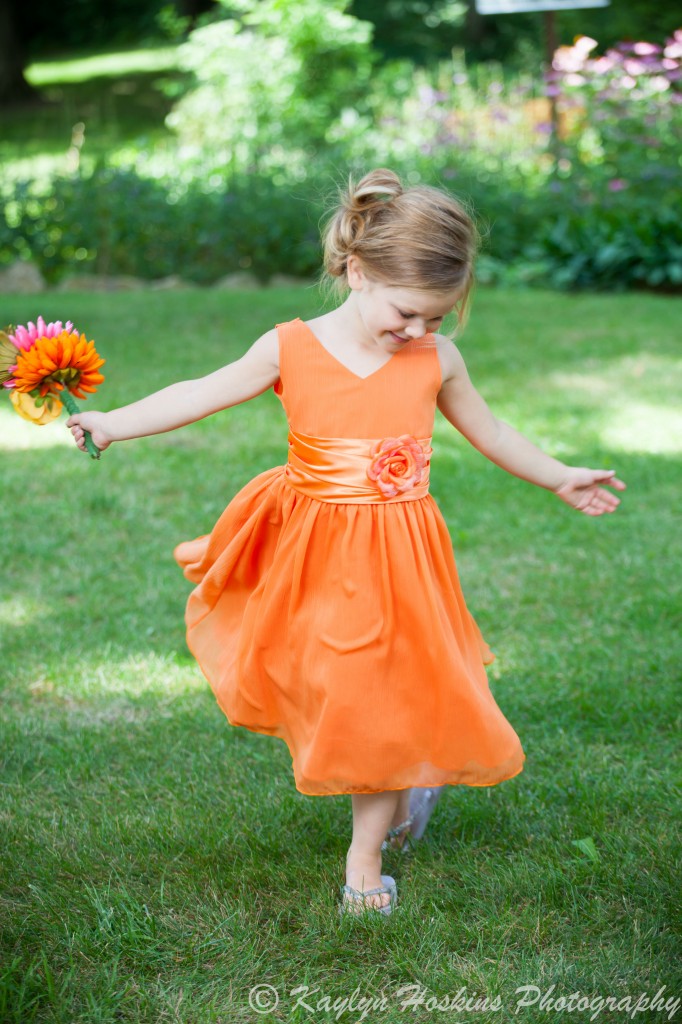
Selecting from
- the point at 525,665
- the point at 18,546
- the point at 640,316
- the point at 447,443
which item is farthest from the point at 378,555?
the point at 640,316

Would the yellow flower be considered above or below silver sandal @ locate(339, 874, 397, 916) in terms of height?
above

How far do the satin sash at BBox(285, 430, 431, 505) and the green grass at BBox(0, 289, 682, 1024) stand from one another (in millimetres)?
418

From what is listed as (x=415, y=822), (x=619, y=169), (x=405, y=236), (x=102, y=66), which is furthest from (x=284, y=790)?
(x=102, y=66)

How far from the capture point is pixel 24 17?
2767cm

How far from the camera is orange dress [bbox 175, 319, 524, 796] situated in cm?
212

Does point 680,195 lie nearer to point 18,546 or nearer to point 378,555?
point 18,546

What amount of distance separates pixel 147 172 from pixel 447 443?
260 inches

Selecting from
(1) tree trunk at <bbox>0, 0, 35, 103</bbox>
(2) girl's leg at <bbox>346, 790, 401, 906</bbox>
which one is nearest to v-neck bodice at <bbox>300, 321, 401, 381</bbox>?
(2) girl's leg at <bbox>346, 790, 401, 906</bbox>

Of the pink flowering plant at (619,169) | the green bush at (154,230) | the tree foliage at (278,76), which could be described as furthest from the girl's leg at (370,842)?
the tree foliage at (278,76)

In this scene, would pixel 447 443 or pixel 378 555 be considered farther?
pixel 447 443

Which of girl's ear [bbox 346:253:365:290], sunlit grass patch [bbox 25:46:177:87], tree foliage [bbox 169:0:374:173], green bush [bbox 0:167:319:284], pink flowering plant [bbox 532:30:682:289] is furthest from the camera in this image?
sunlit grass patch [bbox 25:46:177:87]

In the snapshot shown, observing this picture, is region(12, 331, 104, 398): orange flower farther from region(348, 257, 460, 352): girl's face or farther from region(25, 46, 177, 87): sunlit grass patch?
region(25, 46, 177, 87): sunlit grass patch

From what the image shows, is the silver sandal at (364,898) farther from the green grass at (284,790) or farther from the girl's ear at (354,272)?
the girl's ear at (354,272)

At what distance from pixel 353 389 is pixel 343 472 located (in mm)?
163
